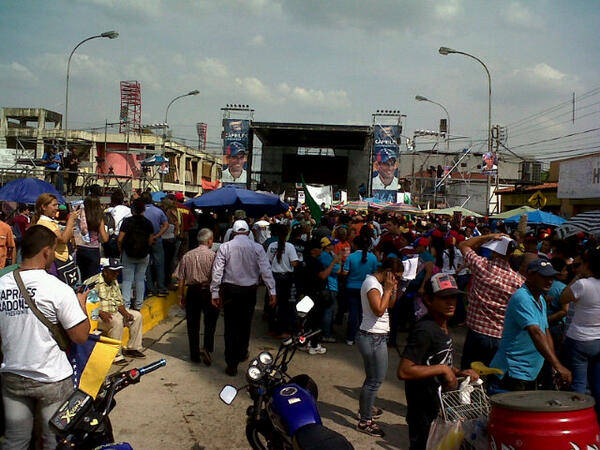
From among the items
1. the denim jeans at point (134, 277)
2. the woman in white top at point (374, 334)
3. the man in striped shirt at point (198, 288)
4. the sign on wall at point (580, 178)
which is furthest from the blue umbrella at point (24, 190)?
the sign on wall at point (580, 178)

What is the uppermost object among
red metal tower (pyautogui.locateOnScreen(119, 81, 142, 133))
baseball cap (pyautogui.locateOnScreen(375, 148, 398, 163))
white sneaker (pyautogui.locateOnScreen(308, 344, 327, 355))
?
red metal tower (pyautogui.locateOnScreen(119, 81, 142, 133))

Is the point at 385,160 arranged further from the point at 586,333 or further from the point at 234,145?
the point at 586,333

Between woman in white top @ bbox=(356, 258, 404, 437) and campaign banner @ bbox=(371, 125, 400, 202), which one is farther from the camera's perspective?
campaign banner @ bbox=(371, 125, 400, 202)

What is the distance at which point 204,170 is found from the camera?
61.9 meters

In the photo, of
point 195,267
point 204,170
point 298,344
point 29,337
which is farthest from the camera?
point 204,170

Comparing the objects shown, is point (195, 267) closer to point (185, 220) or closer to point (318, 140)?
point (185, 220)

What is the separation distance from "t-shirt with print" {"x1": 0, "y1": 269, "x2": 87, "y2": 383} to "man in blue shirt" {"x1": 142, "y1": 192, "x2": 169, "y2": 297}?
20.3 feet

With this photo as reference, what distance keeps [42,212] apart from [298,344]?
11.3ft

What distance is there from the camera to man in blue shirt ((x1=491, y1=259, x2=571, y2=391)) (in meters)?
4.08

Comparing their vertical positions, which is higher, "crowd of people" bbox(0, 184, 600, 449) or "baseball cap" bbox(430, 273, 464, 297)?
"baseball cap" bbox(430, 273, 464, 297)

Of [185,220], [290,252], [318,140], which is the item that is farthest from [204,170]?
[290,252]

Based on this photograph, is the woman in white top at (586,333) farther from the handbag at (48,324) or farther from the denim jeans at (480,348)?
the handbag at (48,324)

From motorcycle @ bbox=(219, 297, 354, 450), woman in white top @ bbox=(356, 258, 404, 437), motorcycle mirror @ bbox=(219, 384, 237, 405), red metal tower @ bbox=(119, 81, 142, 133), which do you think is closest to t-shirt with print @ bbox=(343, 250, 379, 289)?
woman in white top @ bbox=(356, 258, 404, 437)

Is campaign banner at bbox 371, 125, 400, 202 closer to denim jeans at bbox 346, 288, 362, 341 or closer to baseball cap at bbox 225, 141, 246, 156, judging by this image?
baseball cap at bbox 225, 141, 246, 156
